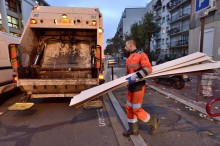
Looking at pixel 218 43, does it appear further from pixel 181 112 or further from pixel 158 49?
pixel 158 49

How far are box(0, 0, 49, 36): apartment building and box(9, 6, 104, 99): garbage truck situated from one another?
24.2 m

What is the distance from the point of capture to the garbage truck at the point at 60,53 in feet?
17.9

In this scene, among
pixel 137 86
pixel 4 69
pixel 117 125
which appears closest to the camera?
pixel 137 86

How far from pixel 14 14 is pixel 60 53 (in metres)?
29.4

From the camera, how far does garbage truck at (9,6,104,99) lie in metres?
5.45

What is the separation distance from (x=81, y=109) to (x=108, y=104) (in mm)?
975

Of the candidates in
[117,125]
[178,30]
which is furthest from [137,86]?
[178,30]

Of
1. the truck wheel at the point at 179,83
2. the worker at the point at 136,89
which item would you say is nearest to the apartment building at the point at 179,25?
the truck wheel at the point at 179,83

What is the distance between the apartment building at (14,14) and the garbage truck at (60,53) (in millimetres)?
24159

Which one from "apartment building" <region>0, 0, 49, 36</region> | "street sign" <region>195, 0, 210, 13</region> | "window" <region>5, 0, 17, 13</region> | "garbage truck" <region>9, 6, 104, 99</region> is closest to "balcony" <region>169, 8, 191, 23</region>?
"apartment building" <region>0, 0, 49, 36</region>

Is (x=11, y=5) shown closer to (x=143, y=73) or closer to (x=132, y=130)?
(x=132, y=130)

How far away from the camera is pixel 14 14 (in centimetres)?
3112

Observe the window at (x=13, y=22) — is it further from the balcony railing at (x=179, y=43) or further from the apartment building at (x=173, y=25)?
the balcony railing at (x=179, y=43)

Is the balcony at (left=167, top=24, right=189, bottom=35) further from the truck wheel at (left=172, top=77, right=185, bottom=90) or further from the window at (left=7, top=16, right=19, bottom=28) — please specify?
the window at (left=7, top=16, right=19, bottom=28)
